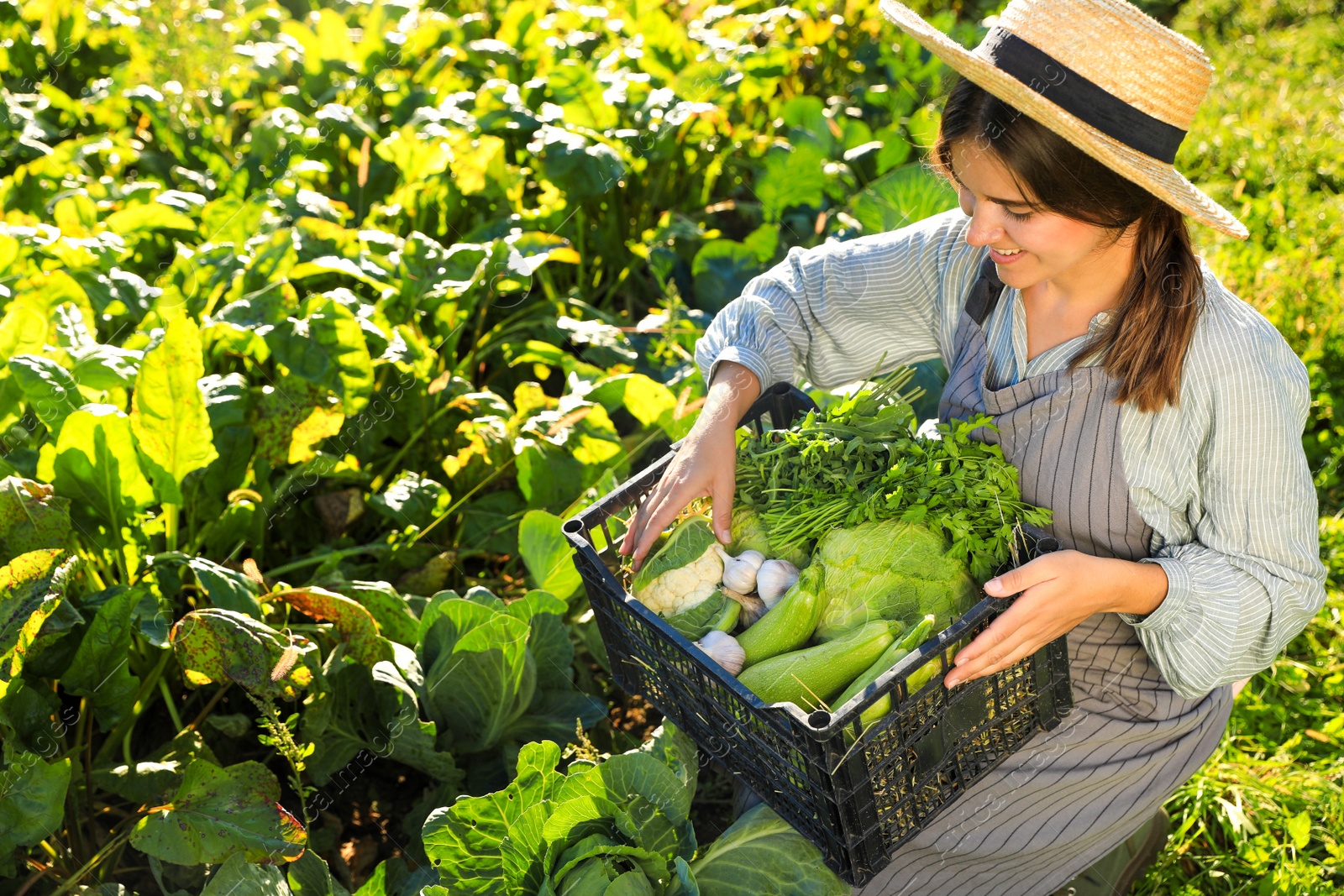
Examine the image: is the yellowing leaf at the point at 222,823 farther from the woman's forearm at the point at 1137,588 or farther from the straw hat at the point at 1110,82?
the straw hat at the point at 1110,82

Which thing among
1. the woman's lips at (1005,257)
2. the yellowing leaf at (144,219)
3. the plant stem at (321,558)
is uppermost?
the woman's lips at (1005,257)

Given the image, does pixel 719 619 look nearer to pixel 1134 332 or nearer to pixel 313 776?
pixel 1134 332

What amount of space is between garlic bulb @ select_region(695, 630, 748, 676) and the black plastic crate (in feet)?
0.16

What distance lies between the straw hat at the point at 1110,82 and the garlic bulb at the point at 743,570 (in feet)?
2.72

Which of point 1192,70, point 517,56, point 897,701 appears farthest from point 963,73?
point 517,56

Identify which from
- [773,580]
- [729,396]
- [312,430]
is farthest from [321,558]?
[773,580]

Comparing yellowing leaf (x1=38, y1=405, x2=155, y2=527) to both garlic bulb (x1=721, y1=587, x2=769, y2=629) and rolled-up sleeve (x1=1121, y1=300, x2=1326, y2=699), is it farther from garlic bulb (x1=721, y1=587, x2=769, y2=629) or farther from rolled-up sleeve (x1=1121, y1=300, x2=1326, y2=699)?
rolled-up sleeve (x1=1121, y1=300, x2=1326, y2=699)

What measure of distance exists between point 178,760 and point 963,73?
2.05 meters

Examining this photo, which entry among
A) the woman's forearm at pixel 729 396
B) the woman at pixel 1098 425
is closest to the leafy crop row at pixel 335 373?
the woman's forearm at pixel 729 396

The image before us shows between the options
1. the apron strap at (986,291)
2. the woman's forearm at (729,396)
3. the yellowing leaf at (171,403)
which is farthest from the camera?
the yellowing leaf at (171,403)

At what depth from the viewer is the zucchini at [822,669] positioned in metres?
1.62

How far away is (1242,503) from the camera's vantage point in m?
1.81

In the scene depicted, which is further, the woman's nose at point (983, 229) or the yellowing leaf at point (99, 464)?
the yellowing leaf at point (99, 464)

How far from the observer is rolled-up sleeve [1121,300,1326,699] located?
178 cm
